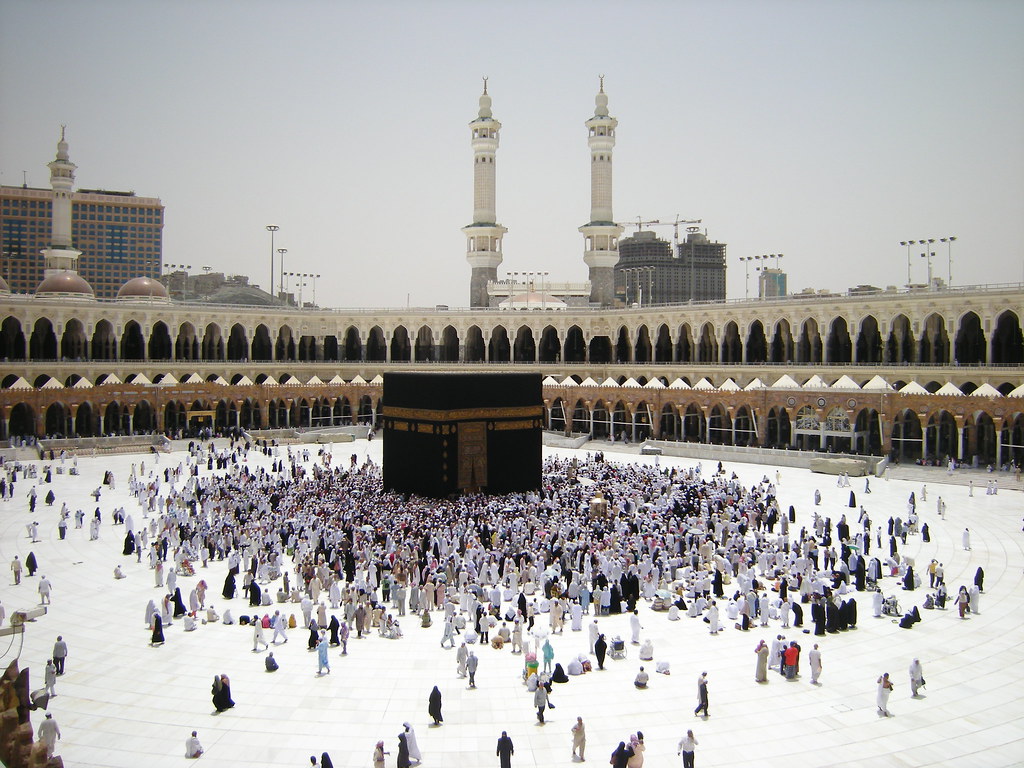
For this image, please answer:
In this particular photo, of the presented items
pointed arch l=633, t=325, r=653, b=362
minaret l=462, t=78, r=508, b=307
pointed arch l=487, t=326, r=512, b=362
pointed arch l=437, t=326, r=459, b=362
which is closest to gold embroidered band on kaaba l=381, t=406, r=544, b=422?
pointed arch l=633, t=325, r=653, b=362

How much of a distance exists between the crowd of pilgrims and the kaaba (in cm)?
95

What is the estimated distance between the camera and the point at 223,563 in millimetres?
18031

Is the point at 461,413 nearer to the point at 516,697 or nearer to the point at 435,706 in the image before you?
the point at 516,697

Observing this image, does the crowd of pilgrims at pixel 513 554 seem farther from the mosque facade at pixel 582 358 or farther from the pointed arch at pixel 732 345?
the pointed arch at pixel 732 345

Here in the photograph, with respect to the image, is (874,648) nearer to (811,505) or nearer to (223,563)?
(811,505)

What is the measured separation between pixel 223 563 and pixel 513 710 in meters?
9.57

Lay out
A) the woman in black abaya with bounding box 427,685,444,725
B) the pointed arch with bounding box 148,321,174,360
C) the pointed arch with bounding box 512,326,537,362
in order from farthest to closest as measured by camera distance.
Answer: the pointed arch with bounding box 512,326,537,362
the pointed arch with bounding box 148,321,174,360
the woman in black abaya with bounding box 427,685,444,725

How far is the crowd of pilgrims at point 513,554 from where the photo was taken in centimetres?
1443

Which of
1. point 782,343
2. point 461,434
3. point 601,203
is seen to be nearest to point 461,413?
point 461,434

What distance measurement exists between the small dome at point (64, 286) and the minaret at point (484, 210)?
24319 millimetres

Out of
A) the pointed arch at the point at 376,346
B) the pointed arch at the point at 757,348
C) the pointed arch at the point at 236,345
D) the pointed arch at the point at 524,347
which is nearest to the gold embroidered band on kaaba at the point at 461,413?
the pointed arch at the point at 757,348

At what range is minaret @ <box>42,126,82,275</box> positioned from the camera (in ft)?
152

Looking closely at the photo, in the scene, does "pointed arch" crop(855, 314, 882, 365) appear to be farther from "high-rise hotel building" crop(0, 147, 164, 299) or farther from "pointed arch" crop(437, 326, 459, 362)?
"high-rise hotel building" crop(0, 147, 164, 299)

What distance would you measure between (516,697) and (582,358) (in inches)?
1566
